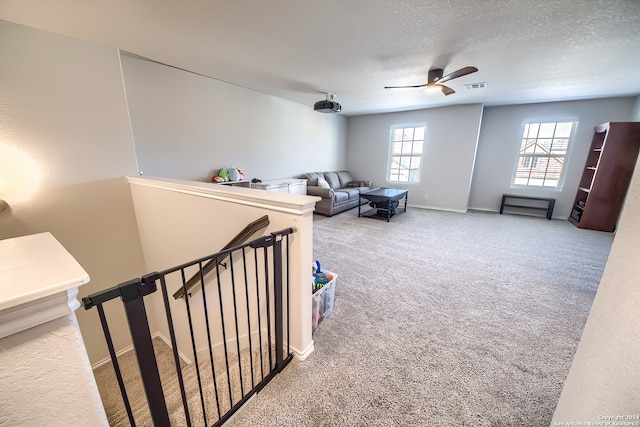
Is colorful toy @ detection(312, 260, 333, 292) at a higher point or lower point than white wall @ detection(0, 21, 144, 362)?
lower

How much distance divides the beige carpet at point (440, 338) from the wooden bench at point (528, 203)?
1704 millimetres

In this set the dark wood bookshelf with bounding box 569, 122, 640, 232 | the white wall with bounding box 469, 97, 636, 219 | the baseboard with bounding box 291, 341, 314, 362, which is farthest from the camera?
the white wall with bounding box 469, 97, 636, 219

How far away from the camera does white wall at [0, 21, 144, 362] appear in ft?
6.36

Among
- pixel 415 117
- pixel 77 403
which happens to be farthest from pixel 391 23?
pixel 415 117

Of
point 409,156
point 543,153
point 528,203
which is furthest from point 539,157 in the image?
point 409,156

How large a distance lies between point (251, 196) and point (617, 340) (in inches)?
63.8

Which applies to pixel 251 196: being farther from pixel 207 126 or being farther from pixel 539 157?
pixel 539 157

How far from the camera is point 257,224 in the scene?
1.47 metres

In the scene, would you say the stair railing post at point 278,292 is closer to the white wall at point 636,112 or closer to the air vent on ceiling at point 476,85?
the air vent on ceiling at point 476,85

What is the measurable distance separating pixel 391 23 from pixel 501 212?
5.56m

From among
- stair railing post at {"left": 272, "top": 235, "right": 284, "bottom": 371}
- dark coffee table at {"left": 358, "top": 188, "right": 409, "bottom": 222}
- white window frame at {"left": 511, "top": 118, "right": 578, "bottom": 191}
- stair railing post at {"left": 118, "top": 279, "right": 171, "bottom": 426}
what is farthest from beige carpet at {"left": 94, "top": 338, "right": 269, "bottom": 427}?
white window frame at {"left": 511, "top": 118, "right": 578, "bottom": 191}

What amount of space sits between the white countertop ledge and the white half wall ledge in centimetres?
88

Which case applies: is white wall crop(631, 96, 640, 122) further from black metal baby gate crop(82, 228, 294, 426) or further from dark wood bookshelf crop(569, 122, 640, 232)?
black metal baby gate crop(82, 228, 294, 426)

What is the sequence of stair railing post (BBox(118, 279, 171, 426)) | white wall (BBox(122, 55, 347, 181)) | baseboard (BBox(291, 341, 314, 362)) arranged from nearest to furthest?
stair railing post (BBox(118, 279, 171, 426)) < baseboard (BBox(291, 341, 314, 362)) < white wall (BBox(122, 55, 347, 181))
